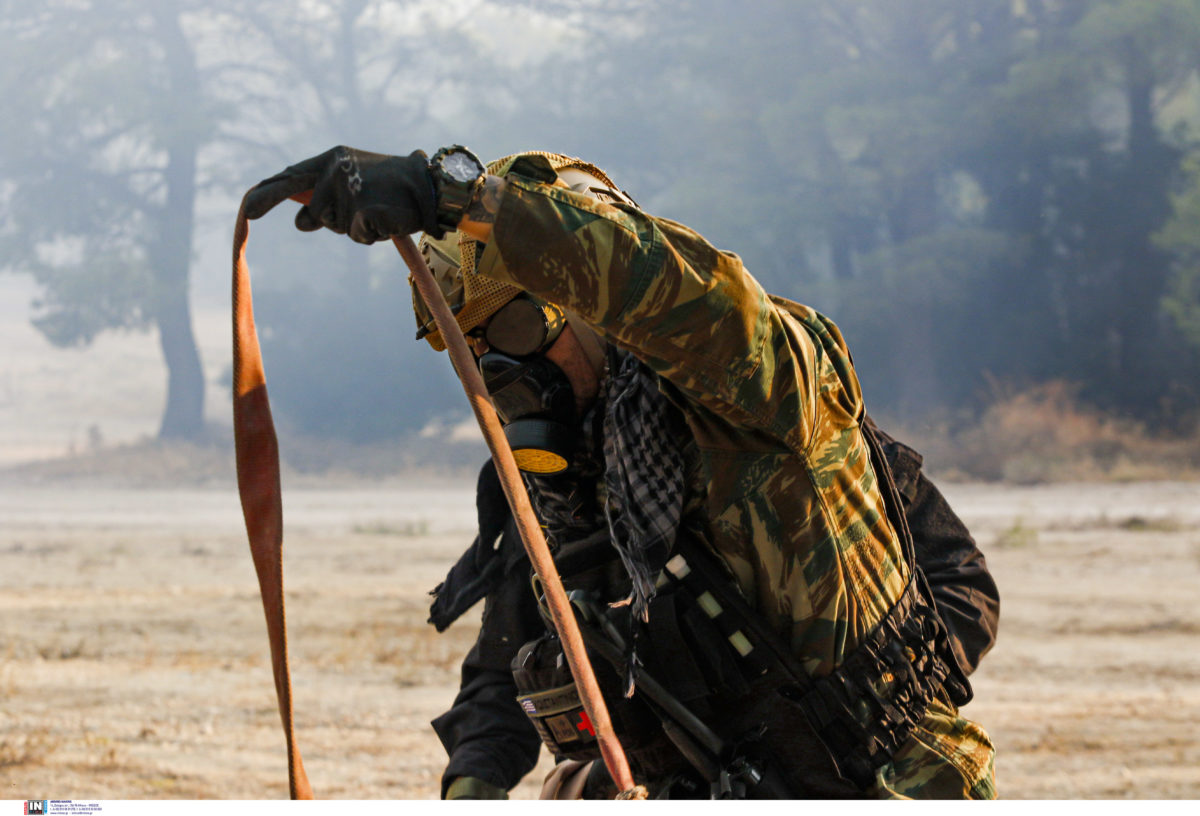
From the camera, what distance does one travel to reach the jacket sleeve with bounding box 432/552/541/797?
2477mm

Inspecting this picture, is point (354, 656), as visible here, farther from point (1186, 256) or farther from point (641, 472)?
point (1186, 256)

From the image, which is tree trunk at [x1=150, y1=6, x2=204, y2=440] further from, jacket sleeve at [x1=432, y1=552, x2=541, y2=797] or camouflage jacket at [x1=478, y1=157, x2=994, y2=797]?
camouflage jacket at [x1=478, y1=157, x2=994, y2=797]

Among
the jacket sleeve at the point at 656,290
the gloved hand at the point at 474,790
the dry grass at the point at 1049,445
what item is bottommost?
the dry grass at the point at 1049,445

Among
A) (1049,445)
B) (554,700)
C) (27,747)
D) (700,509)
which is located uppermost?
(700,509)

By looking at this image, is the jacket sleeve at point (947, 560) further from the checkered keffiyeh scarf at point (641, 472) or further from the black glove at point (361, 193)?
the black glove at point (361, 193)

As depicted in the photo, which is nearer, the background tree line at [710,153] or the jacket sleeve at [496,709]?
the jacket sleeve at [496,709]

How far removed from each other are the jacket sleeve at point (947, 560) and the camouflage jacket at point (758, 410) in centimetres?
29

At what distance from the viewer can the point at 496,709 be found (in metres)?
Answer: 2.55

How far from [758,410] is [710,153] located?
25.4 meters

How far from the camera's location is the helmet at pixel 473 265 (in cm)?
190

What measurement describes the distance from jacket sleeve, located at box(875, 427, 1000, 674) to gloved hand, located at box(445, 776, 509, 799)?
1027 mm

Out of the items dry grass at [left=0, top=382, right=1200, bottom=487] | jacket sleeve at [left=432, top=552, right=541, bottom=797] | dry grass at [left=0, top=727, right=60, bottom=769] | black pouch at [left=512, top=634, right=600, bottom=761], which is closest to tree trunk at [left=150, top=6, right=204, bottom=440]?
dry grass at [left=0, top=382, right=1200, bottom=487]

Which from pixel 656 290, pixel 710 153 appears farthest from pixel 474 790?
pixel 710 153

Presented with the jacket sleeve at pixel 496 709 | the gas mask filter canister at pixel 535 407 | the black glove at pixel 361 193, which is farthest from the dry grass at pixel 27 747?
the black glove at pixel 361 193
